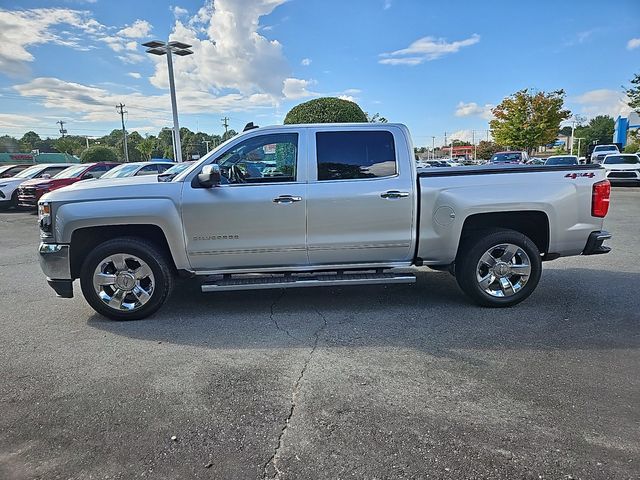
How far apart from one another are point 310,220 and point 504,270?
2225 millimetres

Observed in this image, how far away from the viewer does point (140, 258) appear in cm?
455

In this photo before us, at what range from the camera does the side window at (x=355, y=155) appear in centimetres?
473

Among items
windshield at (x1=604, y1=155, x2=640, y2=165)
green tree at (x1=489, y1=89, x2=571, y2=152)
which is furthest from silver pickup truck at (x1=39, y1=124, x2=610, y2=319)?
green tree at (x1=489, y1=89, x2=571, y2=152)

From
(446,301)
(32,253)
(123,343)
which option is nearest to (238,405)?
(123,343)

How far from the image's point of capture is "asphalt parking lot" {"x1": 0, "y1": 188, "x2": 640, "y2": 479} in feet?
8.17

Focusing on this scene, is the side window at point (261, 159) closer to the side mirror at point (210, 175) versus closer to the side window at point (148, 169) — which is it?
the side mirror at point (210, 175)

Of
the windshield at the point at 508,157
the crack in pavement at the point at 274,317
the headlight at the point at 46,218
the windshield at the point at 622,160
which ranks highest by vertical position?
the windshield at the point at 508,157

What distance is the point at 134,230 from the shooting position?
4711 mm

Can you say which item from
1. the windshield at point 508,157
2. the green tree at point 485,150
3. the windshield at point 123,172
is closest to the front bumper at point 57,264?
the windshield at point 123,172

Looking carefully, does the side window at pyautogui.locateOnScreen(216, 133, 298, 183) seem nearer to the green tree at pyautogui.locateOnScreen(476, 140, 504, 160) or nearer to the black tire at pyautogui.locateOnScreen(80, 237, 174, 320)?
the black tire at pyautogui.locateOnScreen(80, 237, 174, 320)

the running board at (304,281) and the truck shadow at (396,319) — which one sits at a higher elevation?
the running board at (304,281)

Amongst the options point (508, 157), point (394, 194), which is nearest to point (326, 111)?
point (394, 194)

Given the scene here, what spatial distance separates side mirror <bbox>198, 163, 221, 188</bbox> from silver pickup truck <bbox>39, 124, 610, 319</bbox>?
1.4 inches

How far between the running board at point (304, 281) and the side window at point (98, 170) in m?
12.8
